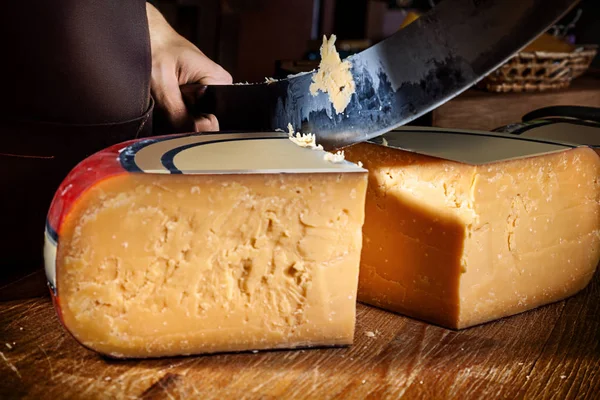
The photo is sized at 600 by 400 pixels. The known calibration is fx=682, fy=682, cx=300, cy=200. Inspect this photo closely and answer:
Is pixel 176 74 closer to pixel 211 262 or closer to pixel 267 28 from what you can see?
pixel 211 262

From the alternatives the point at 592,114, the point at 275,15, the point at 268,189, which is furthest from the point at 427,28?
the point at 275,15

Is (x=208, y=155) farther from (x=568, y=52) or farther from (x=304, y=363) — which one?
(x=568, y=52)

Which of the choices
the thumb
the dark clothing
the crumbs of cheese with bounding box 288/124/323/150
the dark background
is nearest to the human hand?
the thumb

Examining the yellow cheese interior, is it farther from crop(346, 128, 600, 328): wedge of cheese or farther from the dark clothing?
the dark clothing

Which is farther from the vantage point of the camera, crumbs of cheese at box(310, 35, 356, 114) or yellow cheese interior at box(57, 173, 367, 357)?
crumbs of cheese at box(310, 35, 356, 114)

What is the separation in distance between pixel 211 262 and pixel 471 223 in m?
0.40

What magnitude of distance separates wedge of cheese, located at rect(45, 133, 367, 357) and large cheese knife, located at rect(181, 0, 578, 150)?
81 millimetres

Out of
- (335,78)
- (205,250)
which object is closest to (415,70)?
(335,78)

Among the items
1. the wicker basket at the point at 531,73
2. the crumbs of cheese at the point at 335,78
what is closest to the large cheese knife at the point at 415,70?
the crumbs of cheese at the point at 335,78

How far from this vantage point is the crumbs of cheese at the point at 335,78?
1.03m

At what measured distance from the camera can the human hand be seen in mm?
1354

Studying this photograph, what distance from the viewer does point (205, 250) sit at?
94 centimetres

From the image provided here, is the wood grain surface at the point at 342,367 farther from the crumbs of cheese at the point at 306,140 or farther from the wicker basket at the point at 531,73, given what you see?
the wicker basket at the point at 531,73

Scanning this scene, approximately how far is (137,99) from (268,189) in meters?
0.37
